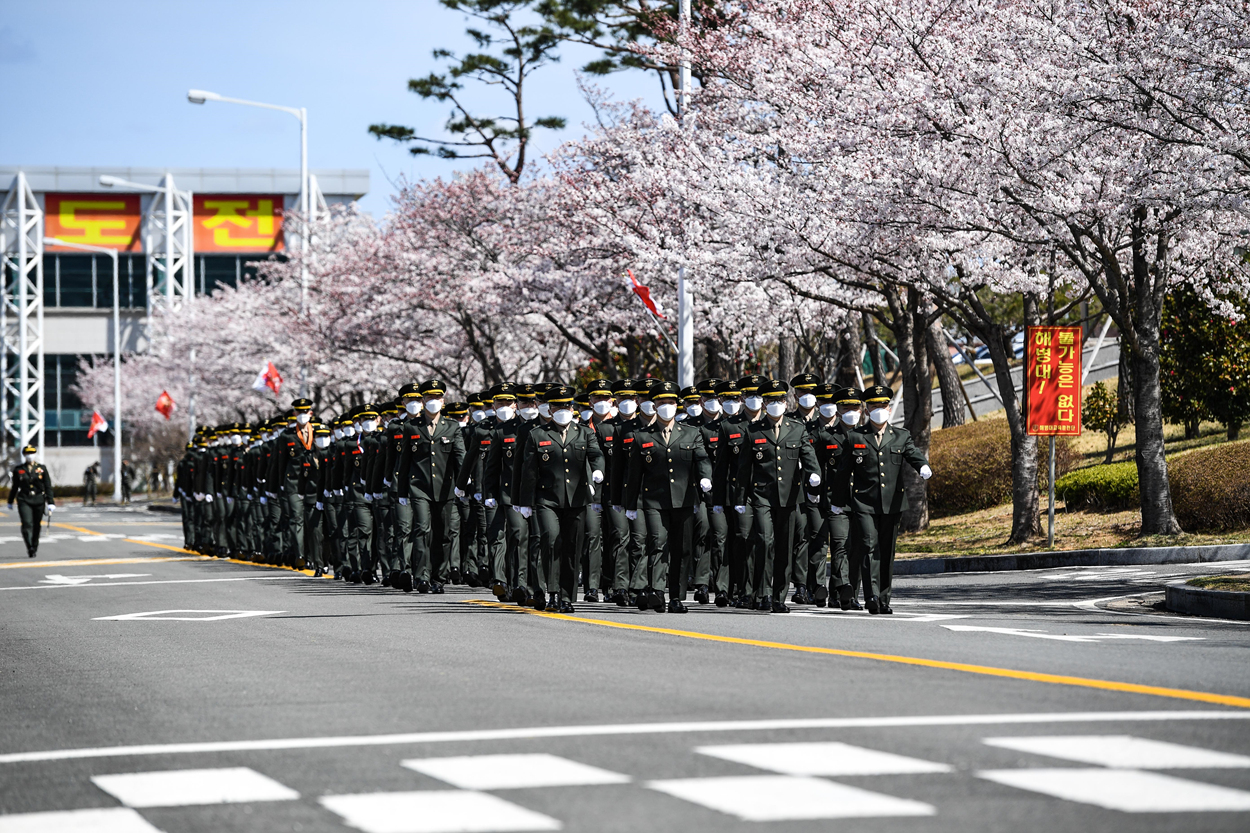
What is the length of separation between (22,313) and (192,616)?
72740 mm

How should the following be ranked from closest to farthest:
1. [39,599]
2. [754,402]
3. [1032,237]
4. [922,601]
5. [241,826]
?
[241,826] < [754,402] < [922,601] < [39,599] < [1032,237]

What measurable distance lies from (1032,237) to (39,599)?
39.3ft

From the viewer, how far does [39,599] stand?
16.9 m

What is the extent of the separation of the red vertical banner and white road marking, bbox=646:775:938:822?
52.0 ft

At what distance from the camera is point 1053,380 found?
20969 mm

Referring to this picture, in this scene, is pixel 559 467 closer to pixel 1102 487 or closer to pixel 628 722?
pixel 628 722

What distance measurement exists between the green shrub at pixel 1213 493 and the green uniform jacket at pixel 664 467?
991cm

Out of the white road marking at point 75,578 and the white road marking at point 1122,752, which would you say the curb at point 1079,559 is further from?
the white road marking at point 1122,752

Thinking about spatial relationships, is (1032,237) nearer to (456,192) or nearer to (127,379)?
(456,192)

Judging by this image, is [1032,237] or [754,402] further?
[1032,237]

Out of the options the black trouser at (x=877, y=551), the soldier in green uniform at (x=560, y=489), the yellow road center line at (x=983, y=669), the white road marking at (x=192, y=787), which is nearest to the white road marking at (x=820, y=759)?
the white road marking at (x=192, y=787)

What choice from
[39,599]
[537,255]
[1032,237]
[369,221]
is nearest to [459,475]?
[39,599]

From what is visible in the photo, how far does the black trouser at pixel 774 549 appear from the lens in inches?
549

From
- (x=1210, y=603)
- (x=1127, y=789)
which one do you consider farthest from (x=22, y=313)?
(x=1127, y=789)
